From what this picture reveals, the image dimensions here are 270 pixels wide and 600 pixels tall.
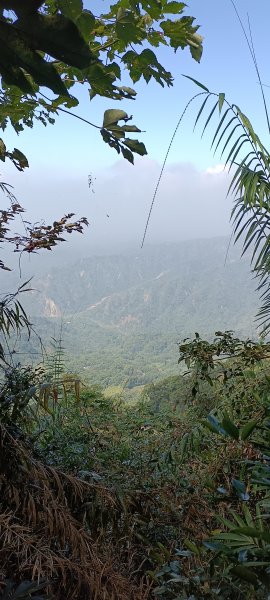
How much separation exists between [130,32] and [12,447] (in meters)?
1.13

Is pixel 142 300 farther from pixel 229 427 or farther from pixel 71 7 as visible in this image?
pixel 71 7

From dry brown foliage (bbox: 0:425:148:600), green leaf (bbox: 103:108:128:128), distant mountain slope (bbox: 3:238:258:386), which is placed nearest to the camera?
green leaf (bbox: 103:108:128:128)

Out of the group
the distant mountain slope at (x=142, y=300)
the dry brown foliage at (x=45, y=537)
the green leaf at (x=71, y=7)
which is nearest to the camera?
the green leaf at (x=71, y=7)

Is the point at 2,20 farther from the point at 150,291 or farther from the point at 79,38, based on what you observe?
the point at 150,291

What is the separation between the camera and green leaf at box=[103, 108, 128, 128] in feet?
2.43

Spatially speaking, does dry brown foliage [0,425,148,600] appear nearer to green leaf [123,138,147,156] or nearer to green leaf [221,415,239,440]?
green leaf [221,415,239,440]

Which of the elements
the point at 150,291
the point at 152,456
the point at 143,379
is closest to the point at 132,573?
the point at 152,456

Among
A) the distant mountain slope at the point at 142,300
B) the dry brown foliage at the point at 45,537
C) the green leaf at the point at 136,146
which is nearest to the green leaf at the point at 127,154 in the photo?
the green leaf at the point at 136,146

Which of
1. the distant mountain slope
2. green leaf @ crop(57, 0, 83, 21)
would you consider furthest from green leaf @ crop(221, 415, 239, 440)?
the distant mountain slope

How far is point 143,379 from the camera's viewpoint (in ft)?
156

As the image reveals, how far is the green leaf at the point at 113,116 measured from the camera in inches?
29.1

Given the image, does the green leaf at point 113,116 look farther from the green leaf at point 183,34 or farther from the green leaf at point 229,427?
the green leaf at point 229,427

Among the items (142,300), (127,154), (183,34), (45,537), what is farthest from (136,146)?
(142,300)

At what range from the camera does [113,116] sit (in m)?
0.75
